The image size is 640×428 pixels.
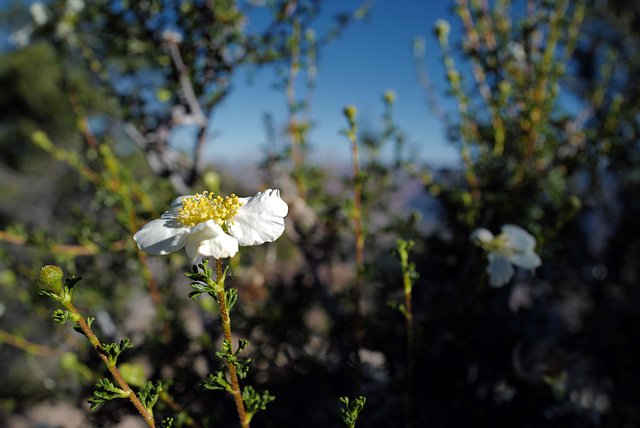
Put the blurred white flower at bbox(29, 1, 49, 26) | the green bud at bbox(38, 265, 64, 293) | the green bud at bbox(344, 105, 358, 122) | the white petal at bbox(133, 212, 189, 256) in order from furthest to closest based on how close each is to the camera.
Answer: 1. the blurred white flower at bbox(29, 1, 49, 26)
2. the green bud at bbox(344, 105, 358, 122)
3. the white petal at bbox(133, 212, 189, 256)
4. the green bud at bbox(38, 265, 64, 293)

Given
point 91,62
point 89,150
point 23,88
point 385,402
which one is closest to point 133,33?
point 91,62

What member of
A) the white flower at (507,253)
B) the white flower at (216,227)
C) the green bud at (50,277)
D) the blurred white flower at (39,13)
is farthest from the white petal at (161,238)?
the blurred white flower at (39,13)

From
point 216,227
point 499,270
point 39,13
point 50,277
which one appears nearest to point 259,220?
point 216,227

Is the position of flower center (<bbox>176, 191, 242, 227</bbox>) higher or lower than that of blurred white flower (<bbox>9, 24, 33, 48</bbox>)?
lower

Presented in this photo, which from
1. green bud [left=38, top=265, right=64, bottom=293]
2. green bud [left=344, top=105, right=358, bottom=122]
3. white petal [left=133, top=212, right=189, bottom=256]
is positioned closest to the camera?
green bud [left=38, top=265, right=64, bottom=293]

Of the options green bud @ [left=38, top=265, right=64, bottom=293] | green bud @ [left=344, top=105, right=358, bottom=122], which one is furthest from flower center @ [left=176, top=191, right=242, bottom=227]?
green bud @ [left=344, top=105, right=358, bottom=122]

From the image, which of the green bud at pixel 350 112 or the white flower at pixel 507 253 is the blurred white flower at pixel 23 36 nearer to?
the green bud at pixel 350 112

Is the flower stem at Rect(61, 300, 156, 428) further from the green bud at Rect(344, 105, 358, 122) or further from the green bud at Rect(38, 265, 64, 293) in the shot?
the green bud at Rect(344, 105, 358, 122)

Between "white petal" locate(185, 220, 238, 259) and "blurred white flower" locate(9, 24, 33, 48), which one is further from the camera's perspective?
"blurred white flower" locate(9, 24, 33, 48)
